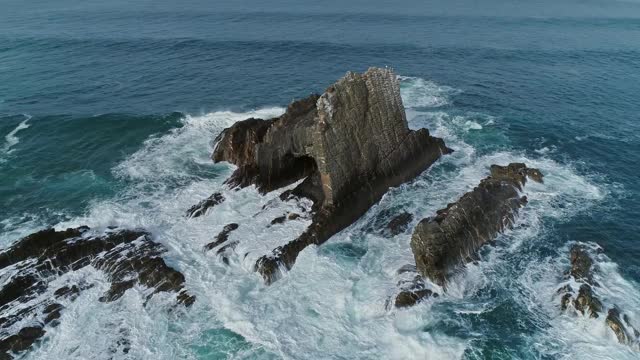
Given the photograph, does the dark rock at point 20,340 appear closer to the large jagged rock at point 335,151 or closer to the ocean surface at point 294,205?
the ocean surface at point 294,205

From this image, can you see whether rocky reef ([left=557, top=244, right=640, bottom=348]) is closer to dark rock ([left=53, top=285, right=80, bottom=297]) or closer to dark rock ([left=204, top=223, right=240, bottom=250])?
dark rock ([left=204, top=223, right=240, bottom=250])

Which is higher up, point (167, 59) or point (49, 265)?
point (167, 59)

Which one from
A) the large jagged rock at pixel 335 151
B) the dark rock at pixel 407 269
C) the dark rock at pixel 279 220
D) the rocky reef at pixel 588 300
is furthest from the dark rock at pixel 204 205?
the rocky reef at pixel 588 300

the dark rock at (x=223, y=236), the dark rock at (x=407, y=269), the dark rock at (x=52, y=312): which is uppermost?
the dark rock at (x=223, y=236)

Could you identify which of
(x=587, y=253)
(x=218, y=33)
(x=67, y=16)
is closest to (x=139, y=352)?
(x=587, y=253)

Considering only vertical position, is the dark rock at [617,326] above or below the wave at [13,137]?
below

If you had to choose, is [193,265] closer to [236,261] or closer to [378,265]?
[236,261]
